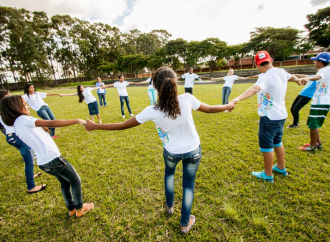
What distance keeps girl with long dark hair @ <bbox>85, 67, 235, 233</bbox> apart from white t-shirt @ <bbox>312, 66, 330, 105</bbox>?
299cm

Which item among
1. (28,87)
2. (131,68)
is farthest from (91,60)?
(28,87)

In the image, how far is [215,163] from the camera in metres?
3.60

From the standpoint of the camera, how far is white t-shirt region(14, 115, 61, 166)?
6.66 feet

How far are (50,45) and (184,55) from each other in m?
44.1

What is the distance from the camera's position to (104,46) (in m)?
58.8

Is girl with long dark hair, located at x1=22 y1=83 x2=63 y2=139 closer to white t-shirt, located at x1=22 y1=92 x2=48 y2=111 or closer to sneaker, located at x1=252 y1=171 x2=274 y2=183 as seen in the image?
white t-shirt, located at x1=22 y1=92 x2=48 y2=111

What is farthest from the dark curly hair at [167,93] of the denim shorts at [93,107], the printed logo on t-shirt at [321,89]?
the denim shorts at [93,107]

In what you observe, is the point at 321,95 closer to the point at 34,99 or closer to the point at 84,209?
the point at 84,209

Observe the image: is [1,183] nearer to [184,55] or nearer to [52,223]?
[52,223]

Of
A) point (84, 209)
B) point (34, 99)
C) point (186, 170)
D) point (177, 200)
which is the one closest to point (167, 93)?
point (186, 170)

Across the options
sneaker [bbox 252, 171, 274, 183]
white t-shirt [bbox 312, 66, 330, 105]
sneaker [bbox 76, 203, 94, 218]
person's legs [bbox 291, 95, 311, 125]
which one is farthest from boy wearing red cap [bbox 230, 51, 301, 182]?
sneaker [bbox 76, 203, 94, 218]

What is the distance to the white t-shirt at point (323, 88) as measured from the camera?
10.9 ft

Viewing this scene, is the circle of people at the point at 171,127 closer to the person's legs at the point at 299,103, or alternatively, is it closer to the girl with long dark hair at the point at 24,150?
the girl with long dark hair at the point at 24,150

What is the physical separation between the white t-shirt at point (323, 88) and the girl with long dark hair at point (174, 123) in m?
2.99
